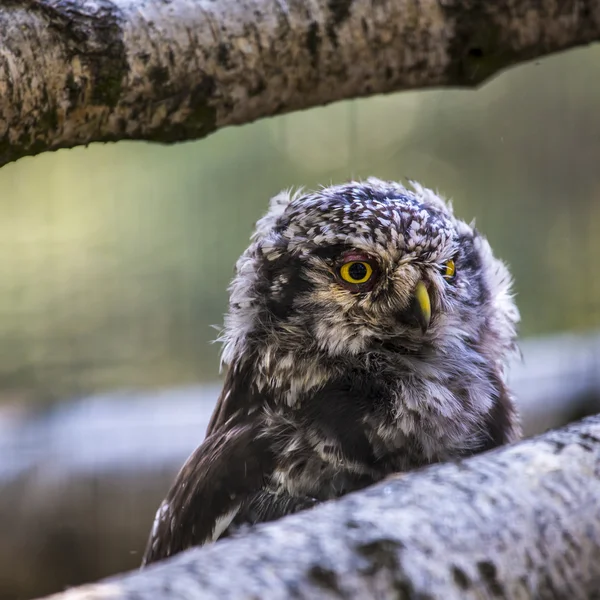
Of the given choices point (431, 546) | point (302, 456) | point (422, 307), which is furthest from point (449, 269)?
point (431, 546)

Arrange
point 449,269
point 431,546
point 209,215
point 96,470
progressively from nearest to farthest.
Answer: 1. point 431,546
2. point 449,269
3. point 96,470
4. point 209,215

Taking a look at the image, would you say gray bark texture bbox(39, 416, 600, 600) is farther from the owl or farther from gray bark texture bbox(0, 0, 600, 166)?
gray bark texture bbox(0, 0, 600, 166)

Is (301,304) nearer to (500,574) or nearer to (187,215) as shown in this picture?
(500,574)

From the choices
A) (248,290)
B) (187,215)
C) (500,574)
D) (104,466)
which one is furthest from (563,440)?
(187,215)

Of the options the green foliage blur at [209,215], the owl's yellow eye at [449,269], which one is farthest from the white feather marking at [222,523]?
the green foliage blur at [209,215]

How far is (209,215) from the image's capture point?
18.2 ft

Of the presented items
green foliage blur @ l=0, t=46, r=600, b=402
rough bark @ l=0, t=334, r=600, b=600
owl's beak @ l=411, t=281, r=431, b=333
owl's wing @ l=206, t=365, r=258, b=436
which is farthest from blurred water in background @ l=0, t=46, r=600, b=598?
owl's beak @ l=411, t=281, r=431, b=333

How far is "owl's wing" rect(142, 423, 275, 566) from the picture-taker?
5.14 ft

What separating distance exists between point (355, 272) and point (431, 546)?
1.01m

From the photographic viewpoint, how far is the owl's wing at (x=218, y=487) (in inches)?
61.6

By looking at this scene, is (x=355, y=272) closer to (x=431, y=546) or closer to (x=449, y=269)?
(x=449, y=269)

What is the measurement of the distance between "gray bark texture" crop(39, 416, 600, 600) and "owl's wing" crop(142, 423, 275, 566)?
2.38 ft

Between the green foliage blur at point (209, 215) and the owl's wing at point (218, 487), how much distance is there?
348 centimetres

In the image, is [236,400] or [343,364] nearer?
[343,364]
